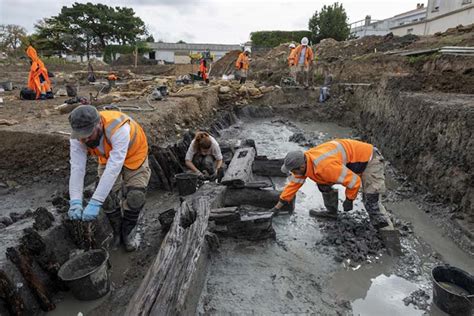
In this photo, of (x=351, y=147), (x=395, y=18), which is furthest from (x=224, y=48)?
(x=351, y=147)

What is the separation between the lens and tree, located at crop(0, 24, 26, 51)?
89.0ft

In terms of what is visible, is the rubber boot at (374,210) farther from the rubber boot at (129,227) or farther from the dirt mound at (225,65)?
the dirt mound at (225,65)

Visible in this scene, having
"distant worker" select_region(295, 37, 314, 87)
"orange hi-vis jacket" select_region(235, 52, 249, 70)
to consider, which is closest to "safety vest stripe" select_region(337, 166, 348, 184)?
"distant worker" select_region(295, 37, 314, 87)

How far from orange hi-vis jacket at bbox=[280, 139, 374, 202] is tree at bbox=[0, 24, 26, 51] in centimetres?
3211

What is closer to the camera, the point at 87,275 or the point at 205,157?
the point at 87,275

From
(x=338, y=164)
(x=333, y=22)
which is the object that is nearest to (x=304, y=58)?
(x=338, y=164)

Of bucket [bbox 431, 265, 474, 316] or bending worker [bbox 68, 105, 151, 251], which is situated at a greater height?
bending worker [bbox 68, 105, 151, 251]

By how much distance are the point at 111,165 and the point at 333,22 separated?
32.9 m

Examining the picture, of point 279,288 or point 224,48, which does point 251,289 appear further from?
point 224,48

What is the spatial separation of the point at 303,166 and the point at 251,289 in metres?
1.60

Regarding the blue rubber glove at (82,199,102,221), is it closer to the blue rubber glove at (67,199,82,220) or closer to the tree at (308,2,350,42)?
the blue rubber glove at (67,199,82,220)

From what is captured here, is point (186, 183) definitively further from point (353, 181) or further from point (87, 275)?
point (353, 181)

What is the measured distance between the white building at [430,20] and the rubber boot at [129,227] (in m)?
22.0

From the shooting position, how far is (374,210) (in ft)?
13.8
